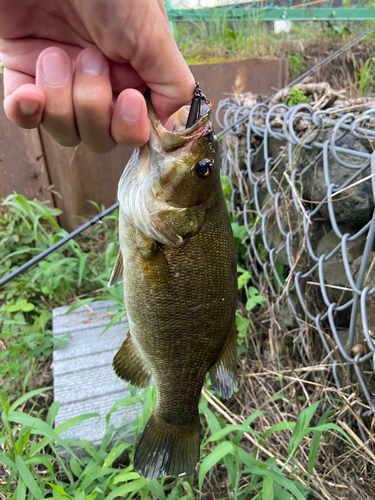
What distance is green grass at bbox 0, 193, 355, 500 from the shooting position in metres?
1.46

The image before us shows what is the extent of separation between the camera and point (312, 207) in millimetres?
2283

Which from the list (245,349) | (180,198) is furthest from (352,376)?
(180,198)

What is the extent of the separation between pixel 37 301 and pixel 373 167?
260cm

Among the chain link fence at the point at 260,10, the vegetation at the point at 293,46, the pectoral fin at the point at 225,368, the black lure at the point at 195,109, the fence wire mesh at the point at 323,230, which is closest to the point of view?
the black lure at the point at 195,109

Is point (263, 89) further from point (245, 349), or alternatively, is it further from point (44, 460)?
point (44, 460)

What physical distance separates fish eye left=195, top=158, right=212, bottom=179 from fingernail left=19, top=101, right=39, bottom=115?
45 centimetres

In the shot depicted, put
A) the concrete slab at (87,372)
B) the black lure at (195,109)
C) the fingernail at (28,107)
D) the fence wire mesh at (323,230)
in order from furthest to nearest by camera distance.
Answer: the concrete slab at (87,372), the fence wire mesh at (323,230), the black lure at (195,109), the fingernail at (28,107)

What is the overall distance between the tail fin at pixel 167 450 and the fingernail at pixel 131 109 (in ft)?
3.18

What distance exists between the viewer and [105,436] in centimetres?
181

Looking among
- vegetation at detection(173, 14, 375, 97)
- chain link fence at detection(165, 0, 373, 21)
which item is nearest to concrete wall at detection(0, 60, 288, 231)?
vegetation at detection(173, 14, 375, 97)

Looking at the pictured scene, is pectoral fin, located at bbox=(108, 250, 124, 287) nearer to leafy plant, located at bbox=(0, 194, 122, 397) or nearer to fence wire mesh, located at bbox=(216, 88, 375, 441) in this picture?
fence wire mesh, located at bbox=(216, 88, 375, 441)

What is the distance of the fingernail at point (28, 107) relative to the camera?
0.87 meters

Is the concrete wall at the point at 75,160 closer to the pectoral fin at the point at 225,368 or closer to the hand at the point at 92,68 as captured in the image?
the hand at the point at 92,68

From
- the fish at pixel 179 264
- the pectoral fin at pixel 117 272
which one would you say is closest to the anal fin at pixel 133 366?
the fish at pixel 179 264
